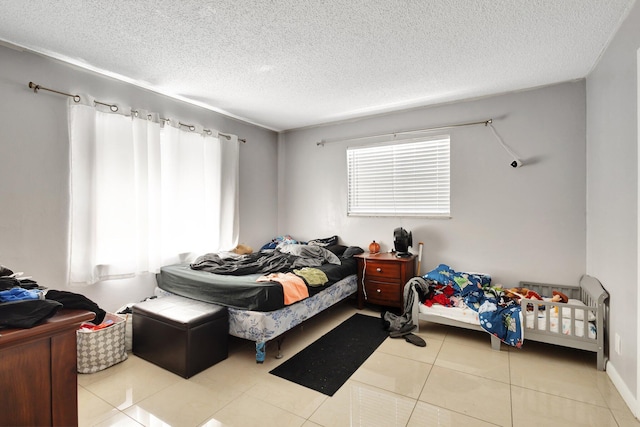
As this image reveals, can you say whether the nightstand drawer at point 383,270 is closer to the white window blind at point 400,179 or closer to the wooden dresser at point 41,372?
the white window blind at point 400,179

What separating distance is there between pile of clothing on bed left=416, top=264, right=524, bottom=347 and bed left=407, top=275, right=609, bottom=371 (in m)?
0.03

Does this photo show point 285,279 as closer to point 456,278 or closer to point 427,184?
point 456,278

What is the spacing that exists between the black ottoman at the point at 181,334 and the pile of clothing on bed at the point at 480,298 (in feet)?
6.57


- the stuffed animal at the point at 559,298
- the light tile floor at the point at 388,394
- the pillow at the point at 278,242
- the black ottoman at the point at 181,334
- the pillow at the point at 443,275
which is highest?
the pillow at the point at 278,242

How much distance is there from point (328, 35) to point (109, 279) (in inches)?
112

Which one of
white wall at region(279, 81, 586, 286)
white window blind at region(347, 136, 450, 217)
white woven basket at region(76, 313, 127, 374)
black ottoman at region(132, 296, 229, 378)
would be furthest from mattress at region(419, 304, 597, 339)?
white woven basket at region(76, 313, 127, 374)

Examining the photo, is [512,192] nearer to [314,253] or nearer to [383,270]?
[383,270]

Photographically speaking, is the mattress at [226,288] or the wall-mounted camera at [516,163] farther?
the wall-mounted camera at [516,163]

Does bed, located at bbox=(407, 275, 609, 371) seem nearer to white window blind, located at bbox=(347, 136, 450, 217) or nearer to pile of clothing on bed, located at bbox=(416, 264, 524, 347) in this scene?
pile of clothing on bed, located at bbox=(416, 264, 524, 347)

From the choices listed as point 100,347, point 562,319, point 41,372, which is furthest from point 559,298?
point 100,347

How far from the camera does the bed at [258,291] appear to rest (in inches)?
99.1

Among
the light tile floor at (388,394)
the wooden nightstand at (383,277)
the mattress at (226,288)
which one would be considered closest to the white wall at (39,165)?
the mattress at (226,288)

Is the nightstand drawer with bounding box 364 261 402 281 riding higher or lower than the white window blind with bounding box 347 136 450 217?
lower

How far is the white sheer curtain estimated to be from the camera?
8.80 feet
